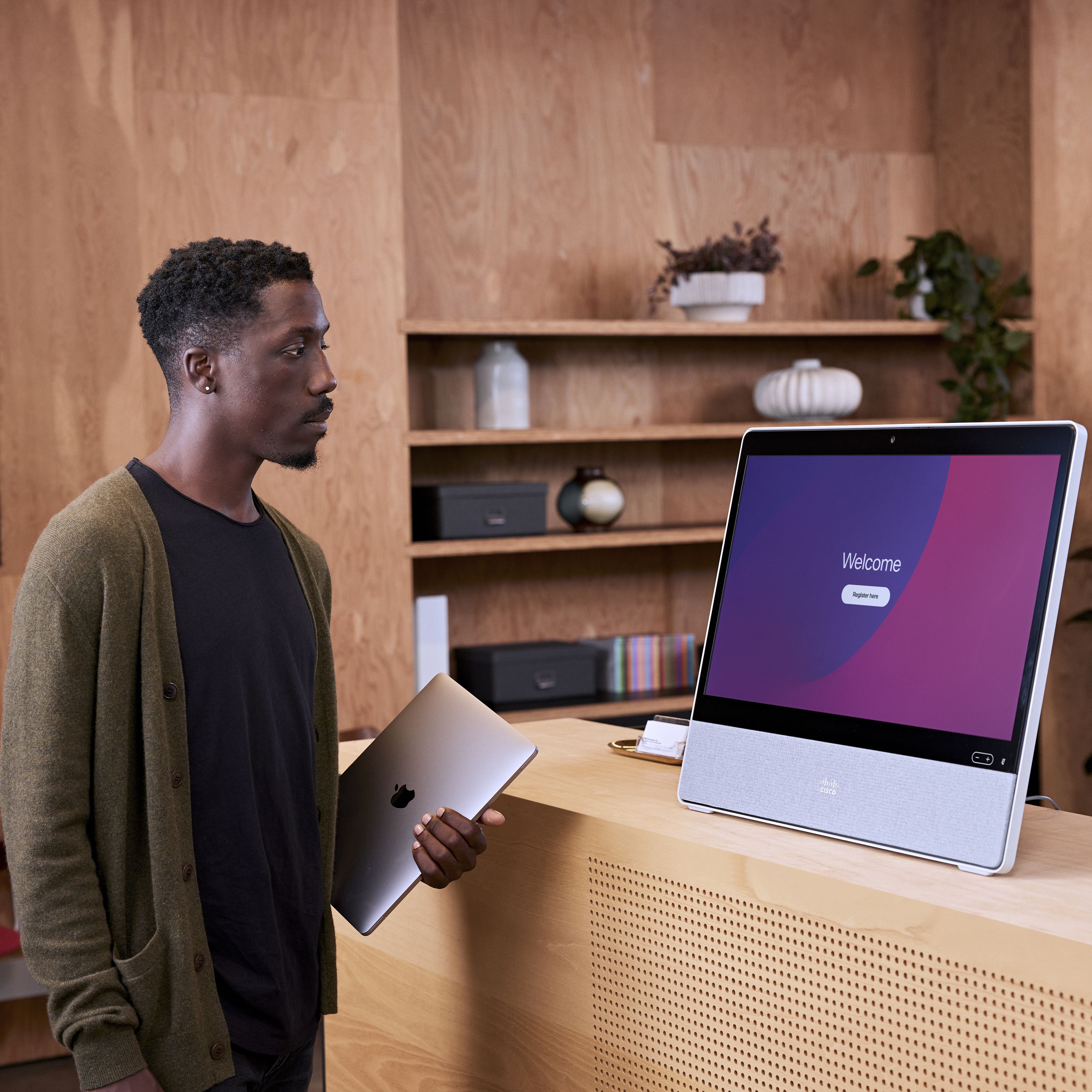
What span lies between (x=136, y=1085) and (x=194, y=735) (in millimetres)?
343

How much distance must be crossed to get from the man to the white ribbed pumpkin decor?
2.63 m

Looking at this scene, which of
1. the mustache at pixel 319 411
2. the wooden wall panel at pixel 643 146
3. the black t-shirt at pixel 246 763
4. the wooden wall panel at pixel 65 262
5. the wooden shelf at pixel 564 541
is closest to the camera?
the black t-shirt at pixel 246 763

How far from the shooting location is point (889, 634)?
1290 millimetres

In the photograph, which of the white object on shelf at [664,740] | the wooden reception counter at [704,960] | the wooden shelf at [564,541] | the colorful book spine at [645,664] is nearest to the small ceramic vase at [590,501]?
the wooden shelf at [564,541]

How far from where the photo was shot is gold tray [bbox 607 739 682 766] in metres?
1.64

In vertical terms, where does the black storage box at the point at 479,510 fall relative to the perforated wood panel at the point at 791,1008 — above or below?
above

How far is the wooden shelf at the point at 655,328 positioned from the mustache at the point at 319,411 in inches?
82.9

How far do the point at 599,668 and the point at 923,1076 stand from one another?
9.08 feet

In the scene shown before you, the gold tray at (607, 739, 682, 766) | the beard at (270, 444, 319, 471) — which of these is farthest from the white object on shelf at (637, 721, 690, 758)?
the beard at (270, 444, 319, 471)

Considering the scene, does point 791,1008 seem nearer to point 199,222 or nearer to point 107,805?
point 107,805

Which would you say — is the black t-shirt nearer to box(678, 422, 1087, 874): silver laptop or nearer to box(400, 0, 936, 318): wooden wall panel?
box(678, 422, 1087, 874): silver laptop

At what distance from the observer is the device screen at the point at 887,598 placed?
120 cm

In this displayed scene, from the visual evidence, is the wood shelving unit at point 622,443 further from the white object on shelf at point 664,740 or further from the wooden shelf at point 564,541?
the white object on shelf at point 664,740

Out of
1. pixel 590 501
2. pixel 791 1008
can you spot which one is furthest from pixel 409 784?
pixel 590 501
